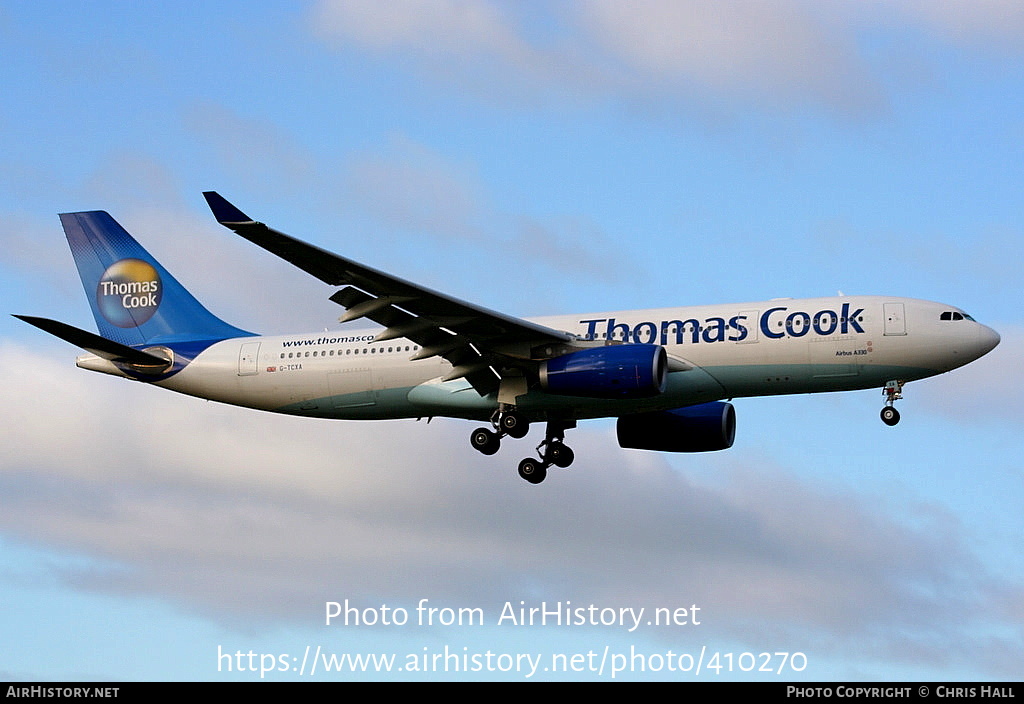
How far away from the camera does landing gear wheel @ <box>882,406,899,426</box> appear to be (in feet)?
123

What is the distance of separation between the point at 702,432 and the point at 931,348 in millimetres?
8094

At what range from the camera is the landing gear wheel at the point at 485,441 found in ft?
132

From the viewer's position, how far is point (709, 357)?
37500 millimetres

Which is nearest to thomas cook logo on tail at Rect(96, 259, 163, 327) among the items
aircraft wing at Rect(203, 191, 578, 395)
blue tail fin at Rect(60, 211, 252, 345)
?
blue tail fin at Rect(60, 211, 252, 345)

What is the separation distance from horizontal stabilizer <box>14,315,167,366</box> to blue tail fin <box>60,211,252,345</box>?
1.43m

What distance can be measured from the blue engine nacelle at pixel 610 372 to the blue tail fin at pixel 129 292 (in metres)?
11.5

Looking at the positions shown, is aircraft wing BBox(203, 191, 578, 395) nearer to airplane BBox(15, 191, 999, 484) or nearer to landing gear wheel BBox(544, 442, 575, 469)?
airplane BBox(15, 191, 999, 484)

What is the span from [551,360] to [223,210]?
33.3 ft

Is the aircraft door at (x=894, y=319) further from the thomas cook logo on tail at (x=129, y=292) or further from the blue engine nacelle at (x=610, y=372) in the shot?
the thomas cook logo on tail at (x=129, y=292)

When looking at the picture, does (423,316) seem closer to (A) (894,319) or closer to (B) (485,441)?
(B) (485,441)

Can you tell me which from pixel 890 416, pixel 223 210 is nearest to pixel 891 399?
pixel 890 416

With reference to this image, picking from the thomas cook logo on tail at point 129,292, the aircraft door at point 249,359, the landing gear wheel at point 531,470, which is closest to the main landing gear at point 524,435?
the landing gear wheel at point 531,470

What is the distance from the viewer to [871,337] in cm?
3700
